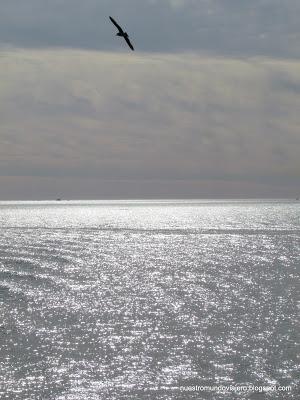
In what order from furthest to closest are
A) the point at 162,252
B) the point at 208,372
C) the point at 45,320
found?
the point at 162,252 < the point at 45,320 < the point at 208,372

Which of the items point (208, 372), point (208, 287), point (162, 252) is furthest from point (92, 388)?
point (162, 252)

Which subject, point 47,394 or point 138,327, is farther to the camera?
point 138,327

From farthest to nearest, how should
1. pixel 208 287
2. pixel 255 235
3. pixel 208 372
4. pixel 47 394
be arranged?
pixel 255 235, pixel 208 287, pixel 208 372, pixel 47 394

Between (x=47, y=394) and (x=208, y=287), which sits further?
→ (x=208, y=287)

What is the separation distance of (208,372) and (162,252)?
245 ft

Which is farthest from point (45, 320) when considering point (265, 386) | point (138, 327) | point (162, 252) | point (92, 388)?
point (162, 252)

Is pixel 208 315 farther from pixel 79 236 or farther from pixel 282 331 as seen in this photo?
pixel 79 236

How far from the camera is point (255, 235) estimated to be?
5719 inches

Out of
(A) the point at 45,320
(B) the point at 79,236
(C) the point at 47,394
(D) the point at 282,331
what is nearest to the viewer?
(C) the point at 47,394

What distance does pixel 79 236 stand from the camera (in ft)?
444

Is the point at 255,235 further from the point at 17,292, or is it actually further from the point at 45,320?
the point at 45,320

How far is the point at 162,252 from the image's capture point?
353 feet

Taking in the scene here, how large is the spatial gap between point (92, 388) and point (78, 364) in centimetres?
419

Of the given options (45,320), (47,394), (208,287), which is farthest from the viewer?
(208,287)
